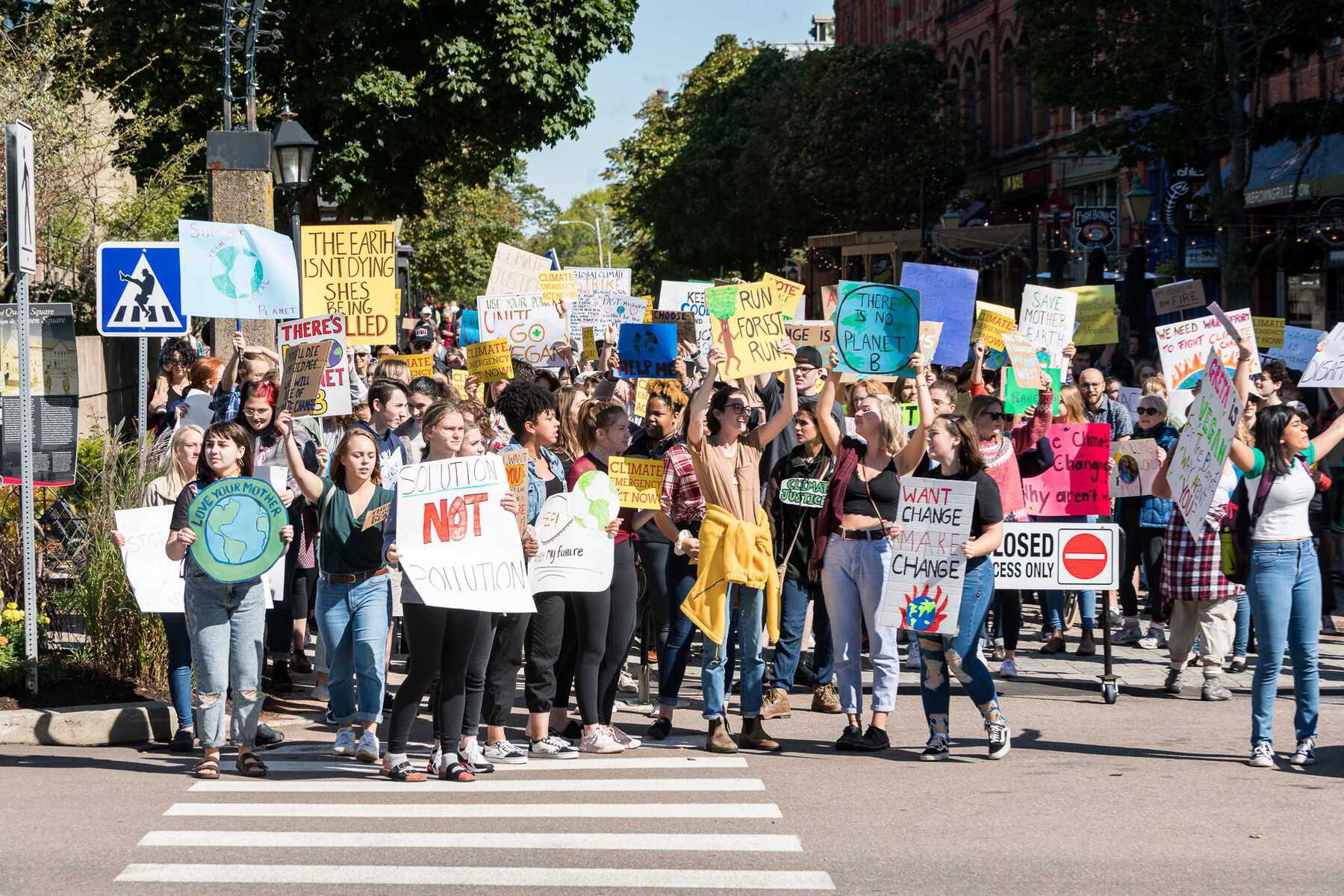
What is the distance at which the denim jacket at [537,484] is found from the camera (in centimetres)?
858

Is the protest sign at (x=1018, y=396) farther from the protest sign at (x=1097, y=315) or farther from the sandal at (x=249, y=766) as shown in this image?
the sandal at (x=249, y=766)

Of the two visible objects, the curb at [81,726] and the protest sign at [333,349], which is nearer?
the curb at [81,726]

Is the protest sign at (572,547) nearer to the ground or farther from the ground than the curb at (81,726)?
farther from the ground

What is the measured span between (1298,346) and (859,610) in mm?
9276

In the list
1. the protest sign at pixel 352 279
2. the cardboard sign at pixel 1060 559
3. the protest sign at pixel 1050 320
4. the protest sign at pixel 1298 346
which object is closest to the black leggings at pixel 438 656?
the cardboard sign at pixel 1060 559

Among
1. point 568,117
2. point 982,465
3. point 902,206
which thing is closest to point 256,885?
point 982,465

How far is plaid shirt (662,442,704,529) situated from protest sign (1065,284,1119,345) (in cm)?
899

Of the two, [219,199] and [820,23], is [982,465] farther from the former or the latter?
[820,23]

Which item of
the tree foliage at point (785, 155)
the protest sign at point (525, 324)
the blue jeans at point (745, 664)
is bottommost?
the blue jeans at point (745, 664)

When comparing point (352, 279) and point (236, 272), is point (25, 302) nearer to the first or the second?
point (236, 272)

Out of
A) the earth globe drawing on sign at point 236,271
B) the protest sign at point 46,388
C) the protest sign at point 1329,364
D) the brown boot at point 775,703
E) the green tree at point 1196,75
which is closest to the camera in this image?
the brown boot at point 775,703

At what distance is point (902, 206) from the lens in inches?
1919

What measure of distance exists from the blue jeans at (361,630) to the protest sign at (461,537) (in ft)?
2.35

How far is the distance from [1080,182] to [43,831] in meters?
39.7
